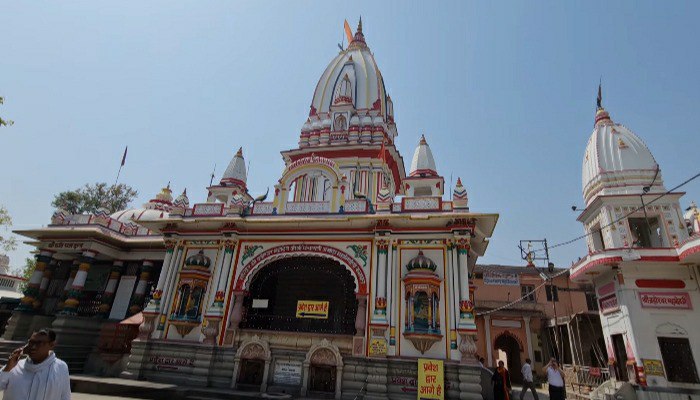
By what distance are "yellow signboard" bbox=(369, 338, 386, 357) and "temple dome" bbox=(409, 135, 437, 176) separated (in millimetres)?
8743

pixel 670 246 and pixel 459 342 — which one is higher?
pixel 670 246

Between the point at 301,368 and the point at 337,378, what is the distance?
1465mm

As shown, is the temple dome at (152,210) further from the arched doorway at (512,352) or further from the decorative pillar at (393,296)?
the arched doorway at (512,352)

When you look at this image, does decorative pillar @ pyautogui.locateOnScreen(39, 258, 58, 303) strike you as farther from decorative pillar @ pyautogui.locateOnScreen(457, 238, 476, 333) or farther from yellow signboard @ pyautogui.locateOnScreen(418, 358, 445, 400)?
decorative pillar @ pyautogui.locateOnScreen(457, 238, 476, 333)

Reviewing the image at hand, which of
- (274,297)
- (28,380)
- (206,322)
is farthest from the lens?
(274,297)

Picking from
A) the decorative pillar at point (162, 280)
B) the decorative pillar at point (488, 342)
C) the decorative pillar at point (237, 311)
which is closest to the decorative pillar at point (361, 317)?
the decorative pillar at point (237, 311)

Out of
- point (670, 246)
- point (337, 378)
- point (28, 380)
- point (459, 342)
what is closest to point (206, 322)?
point (337, 378)

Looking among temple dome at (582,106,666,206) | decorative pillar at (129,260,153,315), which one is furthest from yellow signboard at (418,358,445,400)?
decorative pillar at (129,260,153,315)

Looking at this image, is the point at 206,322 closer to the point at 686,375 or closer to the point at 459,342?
the point at 459,342

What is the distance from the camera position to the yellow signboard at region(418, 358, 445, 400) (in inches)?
456

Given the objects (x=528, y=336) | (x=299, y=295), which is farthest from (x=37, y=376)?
(x=528, y=336)

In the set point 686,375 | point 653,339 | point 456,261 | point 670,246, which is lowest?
point 686,375

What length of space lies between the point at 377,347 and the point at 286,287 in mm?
6106

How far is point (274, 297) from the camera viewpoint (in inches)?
670
